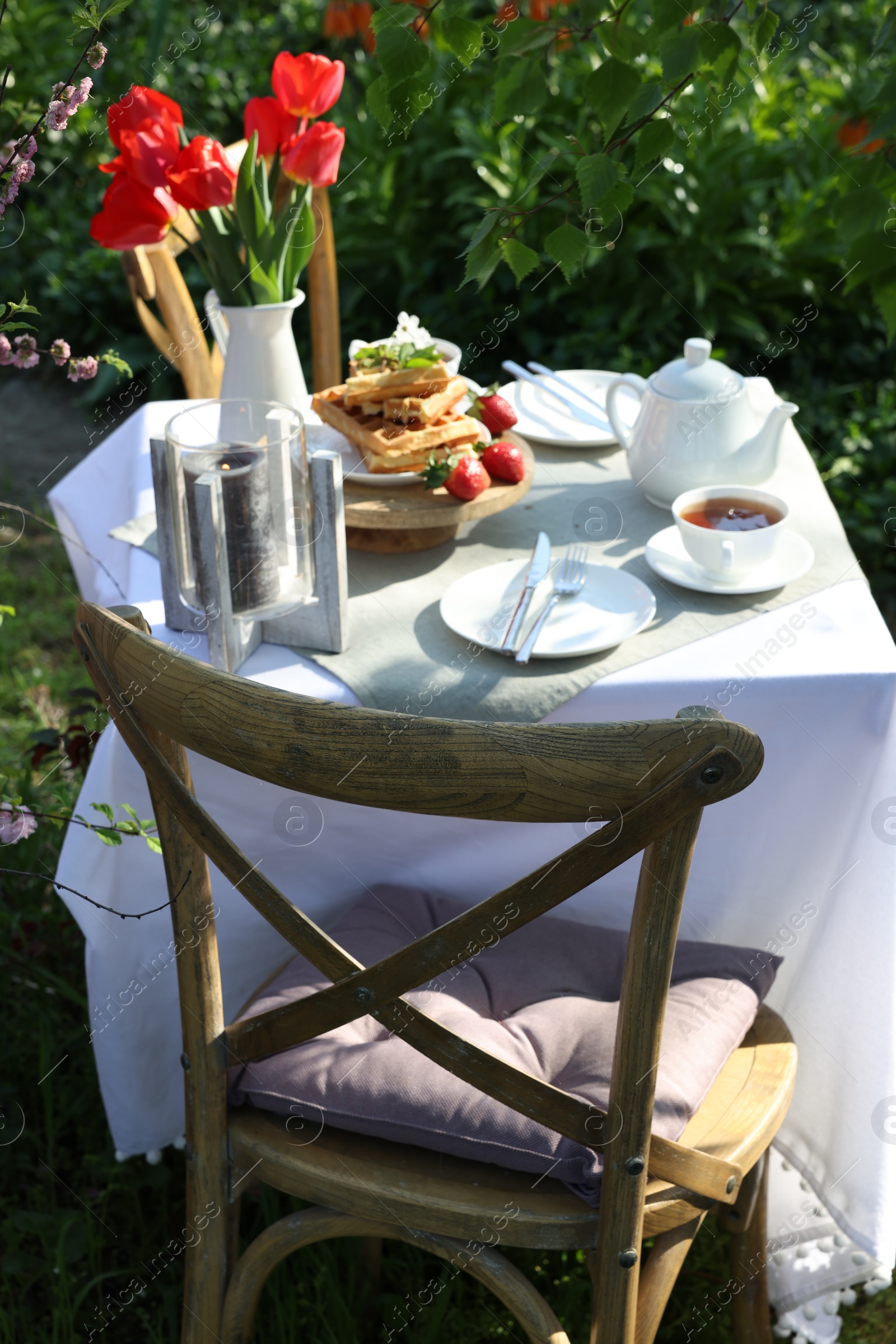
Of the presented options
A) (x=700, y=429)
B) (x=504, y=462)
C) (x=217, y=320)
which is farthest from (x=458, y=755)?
(x=217, y=320)

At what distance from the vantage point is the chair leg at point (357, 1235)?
103 cm

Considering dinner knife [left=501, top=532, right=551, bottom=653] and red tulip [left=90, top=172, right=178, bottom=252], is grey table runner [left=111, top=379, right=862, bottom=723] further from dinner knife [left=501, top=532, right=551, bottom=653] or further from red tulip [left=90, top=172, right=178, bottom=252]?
red tulip [left=90, top=172, right=178, bottom=252]

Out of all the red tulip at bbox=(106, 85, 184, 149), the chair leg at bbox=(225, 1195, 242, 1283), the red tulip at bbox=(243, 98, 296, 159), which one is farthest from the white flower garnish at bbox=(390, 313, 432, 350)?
the chair leg at bbox=(225, 1195, 242, 1283)

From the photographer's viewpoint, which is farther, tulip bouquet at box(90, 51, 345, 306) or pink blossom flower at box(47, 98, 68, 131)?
tulip bouquet at box(90, 51, 345, 306)

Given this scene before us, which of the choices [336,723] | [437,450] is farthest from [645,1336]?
[437,450]

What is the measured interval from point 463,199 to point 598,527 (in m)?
2.58

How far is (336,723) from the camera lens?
735 mm

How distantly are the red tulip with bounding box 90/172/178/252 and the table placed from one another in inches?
16.4

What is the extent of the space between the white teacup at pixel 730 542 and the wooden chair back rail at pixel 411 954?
614mm

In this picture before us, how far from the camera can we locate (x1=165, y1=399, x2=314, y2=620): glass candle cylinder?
1.20 meters

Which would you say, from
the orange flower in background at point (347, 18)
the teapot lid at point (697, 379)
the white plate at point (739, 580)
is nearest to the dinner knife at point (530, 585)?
the white plate at point (739, 580)

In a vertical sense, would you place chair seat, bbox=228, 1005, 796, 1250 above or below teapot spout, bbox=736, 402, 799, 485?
below

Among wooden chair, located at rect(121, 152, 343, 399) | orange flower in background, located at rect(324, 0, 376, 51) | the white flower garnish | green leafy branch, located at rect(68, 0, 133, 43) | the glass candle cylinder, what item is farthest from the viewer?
orange flower in background, located at rect(324, 0, 376, 51)

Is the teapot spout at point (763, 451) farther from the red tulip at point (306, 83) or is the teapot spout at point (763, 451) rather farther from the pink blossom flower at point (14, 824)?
the pink blossom flower at point (14, 824)
